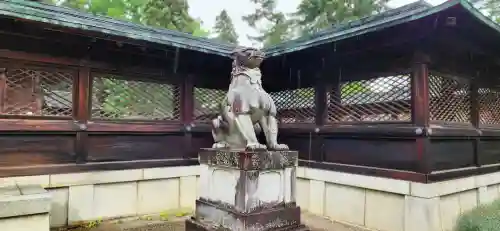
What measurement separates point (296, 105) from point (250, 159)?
363cm

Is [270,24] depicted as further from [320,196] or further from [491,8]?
[320,196]

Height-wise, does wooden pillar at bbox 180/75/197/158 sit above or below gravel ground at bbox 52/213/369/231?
above

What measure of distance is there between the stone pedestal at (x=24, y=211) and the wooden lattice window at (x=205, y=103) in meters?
3.56

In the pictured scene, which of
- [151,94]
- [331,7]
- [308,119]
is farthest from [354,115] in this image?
[331,7]

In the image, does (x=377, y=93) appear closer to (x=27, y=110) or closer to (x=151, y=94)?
(x=151, y=94)

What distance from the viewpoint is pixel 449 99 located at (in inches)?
224

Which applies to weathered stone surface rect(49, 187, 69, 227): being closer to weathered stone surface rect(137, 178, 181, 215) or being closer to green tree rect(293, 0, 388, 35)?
weathered stone surface rect(137, 178, 181, 215)

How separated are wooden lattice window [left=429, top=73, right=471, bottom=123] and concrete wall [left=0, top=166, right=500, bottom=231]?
1105 millimetres

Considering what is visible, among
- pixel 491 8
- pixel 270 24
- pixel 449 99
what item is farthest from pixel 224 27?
pixel 449 99

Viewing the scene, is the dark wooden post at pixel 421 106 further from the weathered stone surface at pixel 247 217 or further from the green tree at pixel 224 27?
the green tree at pixel 224 27

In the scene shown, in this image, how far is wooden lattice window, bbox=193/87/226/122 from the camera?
7234 millimetres

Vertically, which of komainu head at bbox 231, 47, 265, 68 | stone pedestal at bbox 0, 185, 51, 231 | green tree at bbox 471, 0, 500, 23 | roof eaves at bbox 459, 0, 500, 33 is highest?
green tree at bbox 471, 0, 500, 23

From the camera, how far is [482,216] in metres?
5.04

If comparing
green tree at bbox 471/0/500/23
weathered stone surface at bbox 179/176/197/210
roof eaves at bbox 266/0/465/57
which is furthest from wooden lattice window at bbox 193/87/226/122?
green tree at bbox 471/0/500/23
